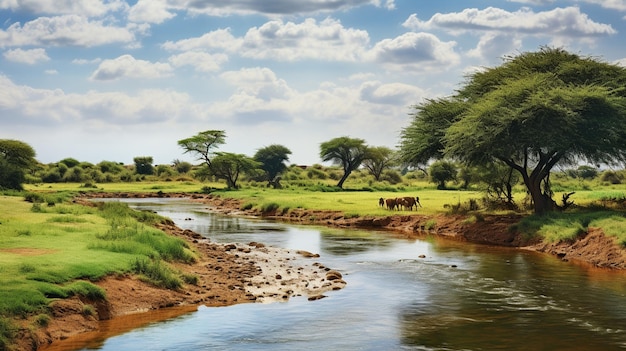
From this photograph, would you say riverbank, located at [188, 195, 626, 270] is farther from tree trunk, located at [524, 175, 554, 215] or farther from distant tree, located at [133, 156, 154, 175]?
distant tree, located at [133, 156, 154, 175]

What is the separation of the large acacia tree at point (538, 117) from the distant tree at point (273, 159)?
74.7 m

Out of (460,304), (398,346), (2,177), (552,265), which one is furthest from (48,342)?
(2,177)

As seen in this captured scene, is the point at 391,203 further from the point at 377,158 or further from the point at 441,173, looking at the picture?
the point at 377,158

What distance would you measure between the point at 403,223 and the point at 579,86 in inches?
524

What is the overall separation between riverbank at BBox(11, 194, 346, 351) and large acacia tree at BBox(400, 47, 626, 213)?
13.6m

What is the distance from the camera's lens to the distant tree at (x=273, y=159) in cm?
11675

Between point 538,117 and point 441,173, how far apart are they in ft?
167

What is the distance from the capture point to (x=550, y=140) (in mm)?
34031

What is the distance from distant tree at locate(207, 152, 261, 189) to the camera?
Result: 93.9 metres

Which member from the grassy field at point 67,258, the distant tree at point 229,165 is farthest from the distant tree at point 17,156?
the grassy field at point 67,258

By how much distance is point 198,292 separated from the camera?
766 inches

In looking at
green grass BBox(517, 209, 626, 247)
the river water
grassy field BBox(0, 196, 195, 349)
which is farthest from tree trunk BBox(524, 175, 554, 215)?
grassy field BBox(0, 196, 195, 349)

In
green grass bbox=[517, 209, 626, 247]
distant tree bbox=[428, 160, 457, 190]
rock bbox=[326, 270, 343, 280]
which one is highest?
distant tree bbox=[428, 160, 457, 190]

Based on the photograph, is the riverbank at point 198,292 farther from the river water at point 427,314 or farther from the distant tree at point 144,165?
the distant tree at point 144,165
